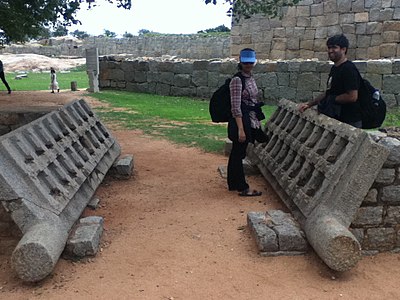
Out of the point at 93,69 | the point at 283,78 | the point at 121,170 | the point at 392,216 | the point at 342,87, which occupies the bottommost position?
the point at 121,170

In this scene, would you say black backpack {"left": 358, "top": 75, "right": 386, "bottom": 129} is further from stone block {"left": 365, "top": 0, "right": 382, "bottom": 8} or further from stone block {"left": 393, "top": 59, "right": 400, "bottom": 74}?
stone block {"left": 365, "top": 0, "right": 382, "bottom": 8}

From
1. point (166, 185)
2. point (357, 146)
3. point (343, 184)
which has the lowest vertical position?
point (166, 185)

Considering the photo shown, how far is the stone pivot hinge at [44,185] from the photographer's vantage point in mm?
3830

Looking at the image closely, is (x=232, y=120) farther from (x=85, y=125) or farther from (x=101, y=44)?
(x=101, y=44)

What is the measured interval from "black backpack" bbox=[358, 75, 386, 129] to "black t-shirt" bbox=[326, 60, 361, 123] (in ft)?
0.21

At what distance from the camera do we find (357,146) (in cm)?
434

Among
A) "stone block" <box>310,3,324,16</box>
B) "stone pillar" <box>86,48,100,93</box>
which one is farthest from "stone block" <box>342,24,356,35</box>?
"stone pillar" <box>86,48,100,93</box>

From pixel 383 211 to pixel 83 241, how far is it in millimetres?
2890

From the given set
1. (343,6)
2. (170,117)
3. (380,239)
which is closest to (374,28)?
(343,6)

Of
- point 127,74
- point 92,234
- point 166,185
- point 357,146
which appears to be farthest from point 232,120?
point 127,74

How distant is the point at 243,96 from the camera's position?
20.1 ft

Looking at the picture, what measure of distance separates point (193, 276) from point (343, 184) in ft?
5.31

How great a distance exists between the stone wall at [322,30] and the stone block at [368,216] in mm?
14717

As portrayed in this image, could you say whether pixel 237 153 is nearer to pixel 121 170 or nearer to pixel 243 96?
pixel 243 96
